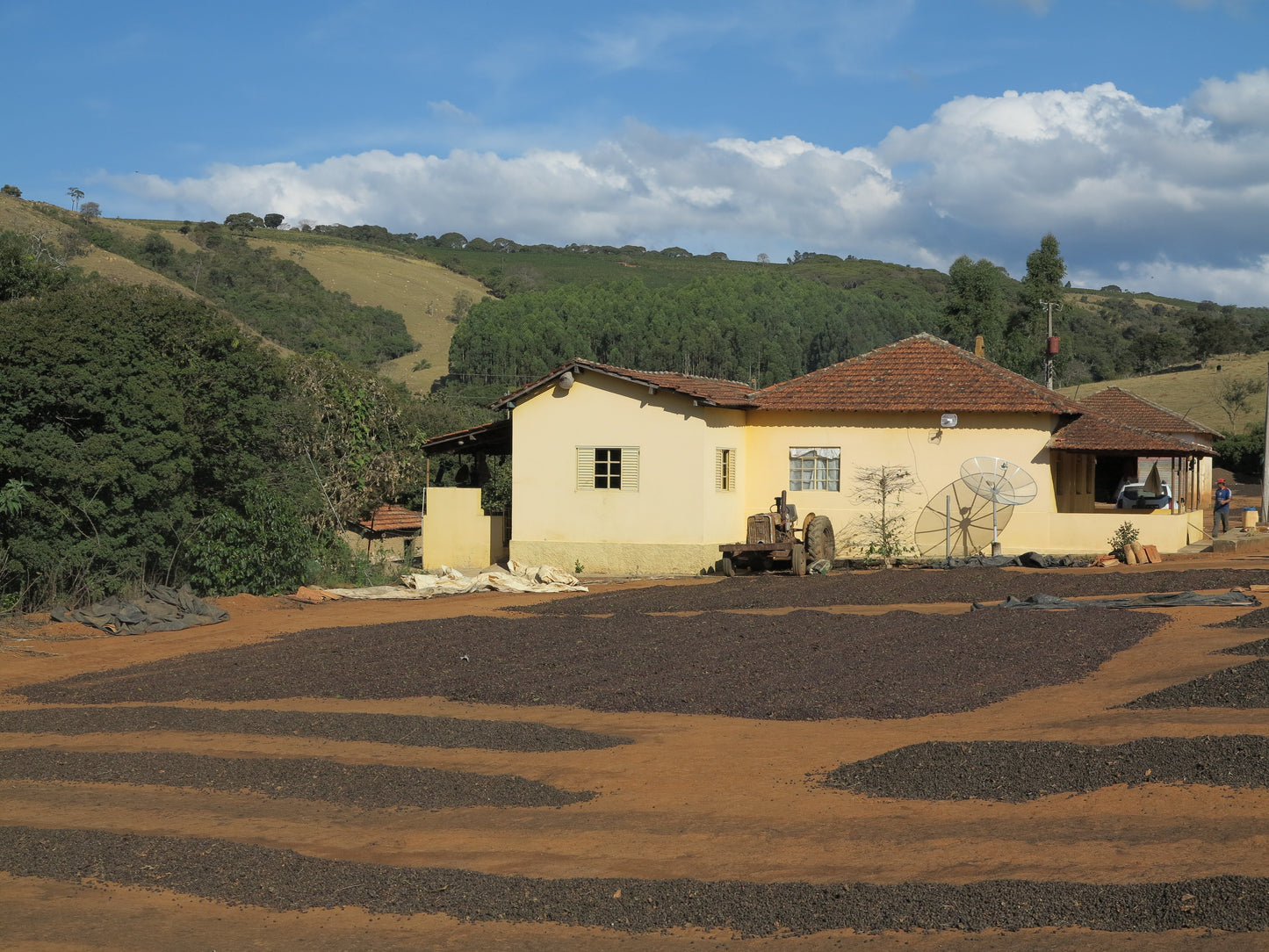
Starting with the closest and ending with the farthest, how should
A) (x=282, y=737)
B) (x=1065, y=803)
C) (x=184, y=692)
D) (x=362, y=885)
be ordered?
(x=362, y=885) → (x=1065, y=803) → (x=282, y=737) → (x=184, y=692)

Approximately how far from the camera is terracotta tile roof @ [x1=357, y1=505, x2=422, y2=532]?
34.9 m

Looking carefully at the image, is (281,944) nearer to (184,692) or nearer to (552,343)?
(184,692)

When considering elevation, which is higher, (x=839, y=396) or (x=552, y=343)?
(x=552, y=343)

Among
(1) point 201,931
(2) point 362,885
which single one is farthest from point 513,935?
(1) point 201,931

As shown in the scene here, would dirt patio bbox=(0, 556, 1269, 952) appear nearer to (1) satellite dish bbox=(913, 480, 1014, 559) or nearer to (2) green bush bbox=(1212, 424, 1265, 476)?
(1) satellite dish bbox=(913, 480, 1014, 559)

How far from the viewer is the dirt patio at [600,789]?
251 inches

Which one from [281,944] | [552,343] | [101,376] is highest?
[552,343]

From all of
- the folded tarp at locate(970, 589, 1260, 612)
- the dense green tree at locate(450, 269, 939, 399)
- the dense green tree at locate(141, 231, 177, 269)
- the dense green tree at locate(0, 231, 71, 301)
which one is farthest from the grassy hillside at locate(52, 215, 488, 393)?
the folded tarp at locate(970, 589, 1260, 612)

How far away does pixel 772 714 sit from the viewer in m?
11.6

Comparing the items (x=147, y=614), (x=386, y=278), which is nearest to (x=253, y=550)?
(x=147, y=614)

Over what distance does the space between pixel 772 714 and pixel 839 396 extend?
15676 millimetres

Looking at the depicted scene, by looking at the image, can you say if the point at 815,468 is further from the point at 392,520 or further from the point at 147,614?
the point at 392,520

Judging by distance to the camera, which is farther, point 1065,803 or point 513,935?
point 1065,803

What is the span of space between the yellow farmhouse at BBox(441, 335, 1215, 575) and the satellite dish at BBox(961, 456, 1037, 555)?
3.9 inches
